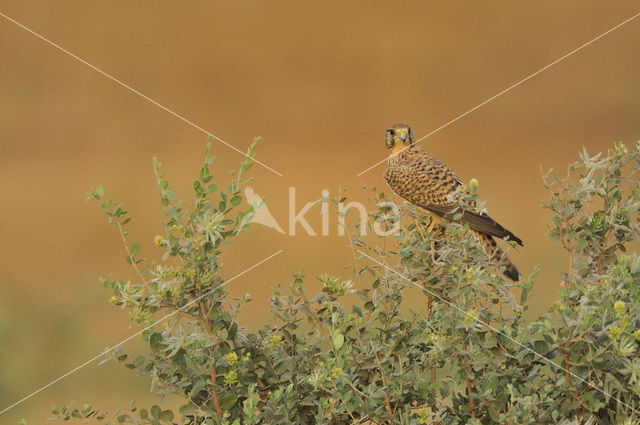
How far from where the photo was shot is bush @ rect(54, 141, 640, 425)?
950 mm

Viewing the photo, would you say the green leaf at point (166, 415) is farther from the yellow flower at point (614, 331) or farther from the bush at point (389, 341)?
the yellow flower at point (614, 331)

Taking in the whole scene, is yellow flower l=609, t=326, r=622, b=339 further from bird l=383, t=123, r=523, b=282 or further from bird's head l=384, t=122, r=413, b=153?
bird's head l=384, t=122, r=413, b=153

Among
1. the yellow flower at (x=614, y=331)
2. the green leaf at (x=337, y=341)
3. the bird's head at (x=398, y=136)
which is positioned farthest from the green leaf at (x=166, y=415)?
the bird's head at (x=398, y=136)

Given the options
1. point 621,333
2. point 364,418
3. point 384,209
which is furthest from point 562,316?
point 384,209

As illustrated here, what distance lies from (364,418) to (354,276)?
0.26 m

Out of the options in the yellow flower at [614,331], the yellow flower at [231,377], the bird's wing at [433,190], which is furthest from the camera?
the bird's wing at [433,190]

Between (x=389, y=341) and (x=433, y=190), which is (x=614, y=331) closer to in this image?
(x=389, y=341)

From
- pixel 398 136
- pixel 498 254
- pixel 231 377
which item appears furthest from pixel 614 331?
pixel 398 136

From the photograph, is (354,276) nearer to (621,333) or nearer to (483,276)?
(483,276)

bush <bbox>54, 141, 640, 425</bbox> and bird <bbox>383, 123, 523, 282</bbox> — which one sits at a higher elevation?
bird <bbox>383, 123, 523, 282</bbox>

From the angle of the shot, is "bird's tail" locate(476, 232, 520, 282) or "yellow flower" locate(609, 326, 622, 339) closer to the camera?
"yellow flower" locate(609, 326, 622, 339)

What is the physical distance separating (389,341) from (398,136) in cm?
155

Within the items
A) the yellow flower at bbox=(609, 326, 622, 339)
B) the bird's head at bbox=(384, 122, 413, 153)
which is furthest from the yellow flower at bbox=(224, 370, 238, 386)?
the bird's head at bbox=(384, 122, 413, 153)

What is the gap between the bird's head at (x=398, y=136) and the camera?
2.53 m
